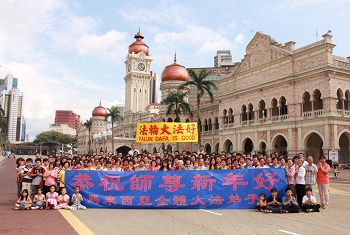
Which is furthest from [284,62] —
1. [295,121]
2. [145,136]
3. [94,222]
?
[94,222]

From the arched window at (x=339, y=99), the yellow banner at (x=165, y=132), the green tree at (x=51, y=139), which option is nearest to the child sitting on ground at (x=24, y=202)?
the yellow banner at (x=165, y=132)

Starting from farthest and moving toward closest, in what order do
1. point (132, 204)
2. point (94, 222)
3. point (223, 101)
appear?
point (223, 101), point (132, 204), point (94, 222)

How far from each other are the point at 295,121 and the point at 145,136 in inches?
699

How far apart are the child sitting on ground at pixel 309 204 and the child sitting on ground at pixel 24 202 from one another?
8.15 metres

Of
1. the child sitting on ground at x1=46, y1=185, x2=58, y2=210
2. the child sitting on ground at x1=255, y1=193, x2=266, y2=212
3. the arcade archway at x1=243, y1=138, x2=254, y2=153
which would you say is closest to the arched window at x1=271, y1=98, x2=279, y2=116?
the arcade archway at x1=243, y1=138, x2=254, y2=153

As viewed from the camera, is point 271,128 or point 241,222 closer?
point 241,222

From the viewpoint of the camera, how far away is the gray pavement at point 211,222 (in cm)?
764

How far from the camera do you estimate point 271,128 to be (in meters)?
32.4

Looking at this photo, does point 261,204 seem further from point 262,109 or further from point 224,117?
point 224,117

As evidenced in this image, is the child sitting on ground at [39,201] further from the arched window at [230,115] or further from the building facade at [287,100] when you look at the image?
the arched window at [230,115]

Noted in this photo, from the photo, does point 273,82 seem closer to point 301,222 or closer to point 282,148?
point 282,148

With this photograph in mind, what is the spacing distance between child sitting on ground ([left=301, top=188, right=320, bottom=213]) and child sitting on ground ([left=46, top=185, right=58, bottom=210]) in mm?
7435

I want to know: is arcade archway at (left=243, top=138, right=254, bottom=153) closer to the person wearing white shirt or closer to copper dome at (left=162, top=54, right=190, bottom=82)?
copper dome at (left=162, top=54, right=190, bottom=82)

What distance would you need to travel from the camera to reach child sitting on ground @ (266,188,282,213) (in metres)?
10.1
